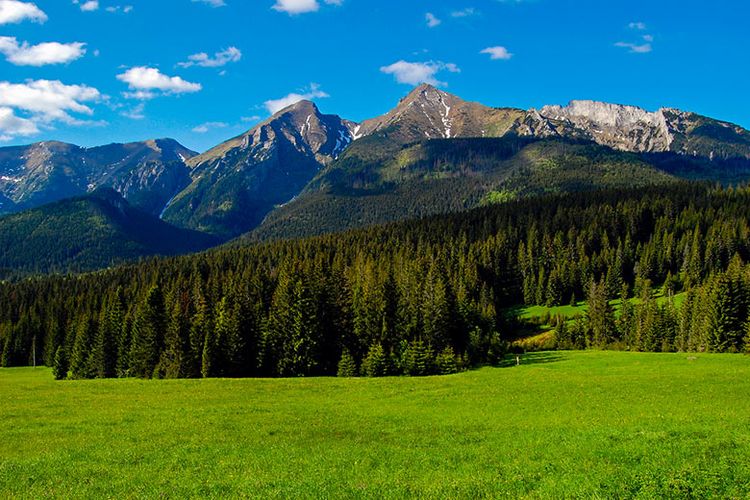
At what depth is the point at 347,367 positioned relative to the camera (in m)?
66.7

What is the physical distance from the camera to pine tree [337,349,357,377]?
66.4m

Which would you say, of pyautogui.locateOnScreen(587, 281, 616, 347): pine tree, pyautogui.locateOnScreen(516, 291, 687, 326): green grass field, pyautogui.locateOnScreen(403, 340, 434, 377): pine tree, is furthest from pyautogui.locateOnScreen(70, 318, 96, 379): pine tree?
pyautogui.locateOnScreen(516, 291, 687, 326): green grass field

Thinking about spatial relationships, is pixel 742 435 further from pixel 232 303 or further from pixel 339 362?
pixel 232 303

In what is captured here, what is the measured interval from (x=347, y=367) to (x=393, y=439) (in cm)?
3937

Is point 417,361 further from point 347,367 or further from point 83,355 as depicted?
point 83,355

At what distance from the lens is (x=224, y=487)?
19219 millimetres

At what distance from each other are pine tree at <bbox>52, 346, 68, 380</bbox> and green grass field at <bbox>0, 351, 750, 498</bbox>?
3512 cm

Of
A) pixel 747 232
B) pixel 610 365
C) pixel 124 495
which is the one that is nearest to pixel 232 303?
pixel 610 365

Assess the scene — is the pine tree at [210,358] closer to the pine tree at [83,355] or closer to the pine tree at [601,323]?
the pine tree at [83,355]

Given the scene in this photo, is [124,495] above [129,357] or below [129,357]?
above

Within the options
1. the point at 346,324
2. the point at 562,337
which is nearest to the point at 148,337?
the point at 346,324

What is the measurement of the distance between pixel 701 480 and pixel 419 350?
50.9m

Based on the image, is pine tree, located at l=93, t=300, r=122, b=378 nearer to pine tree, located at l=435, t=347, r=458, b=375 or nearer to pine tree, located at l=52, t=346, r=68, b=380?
pine tree, located at l=52, t=346, r=68, b=380

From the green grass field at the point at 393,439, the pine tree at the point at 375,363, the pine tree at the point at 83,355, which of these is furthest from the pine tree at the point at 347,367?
the pine tree at the point at 83,355
